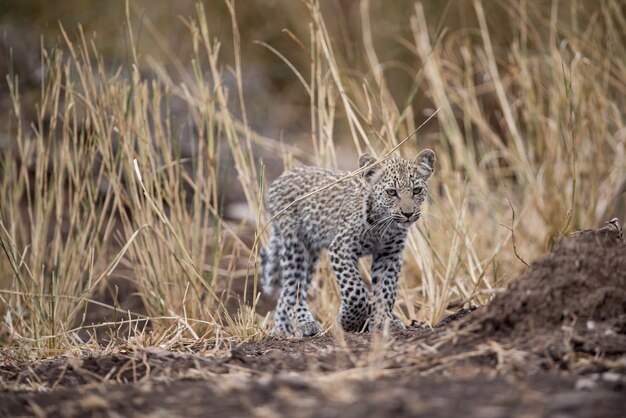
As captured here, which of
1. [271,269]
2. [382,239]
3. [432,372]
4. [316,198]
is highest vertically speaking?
[316,198]

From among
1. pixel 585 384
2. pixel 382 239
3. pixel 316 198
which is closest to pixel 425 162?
pixel 382 239

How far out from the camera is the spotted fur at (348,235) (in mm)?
5082

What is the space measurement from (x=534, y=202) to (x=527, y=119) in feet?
2.19

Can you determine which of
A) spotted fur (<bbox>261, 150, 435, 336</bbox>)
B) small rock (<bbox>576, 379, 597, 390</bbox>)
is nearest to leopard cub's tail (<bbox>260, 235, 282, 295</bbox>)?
spotted fur (<bbox>261, 150, 435, 336</bbox>)

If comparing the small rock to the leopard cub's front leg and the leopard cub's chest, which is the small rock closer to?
the leopard cub's front leg

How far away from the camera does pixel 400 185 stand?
5012 millimetres

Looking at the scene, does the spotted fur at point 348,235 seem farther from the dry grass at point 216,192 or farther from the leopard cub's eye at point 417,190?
the dry grass at point 216,192

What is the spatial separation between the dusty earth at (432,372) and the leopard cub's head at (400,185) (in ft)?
3.17

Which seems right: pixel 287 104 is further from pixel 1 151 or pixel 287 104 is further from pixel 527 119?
pixel 527 119

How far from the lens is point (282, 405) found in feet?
9.07

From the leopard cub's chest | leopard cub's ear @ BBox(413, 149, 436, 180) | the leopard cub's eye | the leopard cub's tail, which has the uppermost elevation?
leopard cub's ear @ BBox(413, 149, 436, 180)

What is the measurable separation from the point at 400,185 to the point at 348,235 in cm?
47

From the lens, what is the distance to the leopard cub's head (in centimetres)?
497

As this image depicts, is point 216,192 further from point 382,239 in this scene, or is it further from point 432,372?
point 432,372
